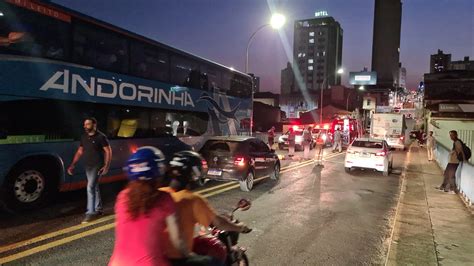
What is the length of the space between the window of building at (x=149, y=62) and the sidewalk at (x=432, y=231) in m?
7.39

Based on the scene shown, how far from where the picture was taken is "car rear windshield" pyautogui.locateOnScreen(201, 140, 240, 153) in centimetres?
1094

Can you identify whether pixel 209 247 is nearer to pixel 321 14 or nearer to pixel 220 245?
pixel 220 245

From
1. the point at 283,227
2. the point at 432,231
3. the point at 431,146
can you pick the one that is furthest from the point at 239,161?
the point at 431,146

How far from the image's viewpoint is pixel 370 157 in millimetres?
15359

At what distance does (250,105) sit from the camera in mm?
19500

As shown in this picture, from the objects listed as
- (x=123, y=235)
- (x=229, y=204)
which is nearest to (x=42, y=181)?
(x=229, y=204)

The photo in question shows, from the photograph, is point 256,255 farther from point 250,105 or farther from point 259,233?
point 250,105

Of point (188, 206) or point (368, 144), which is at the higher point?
point (188, 206)

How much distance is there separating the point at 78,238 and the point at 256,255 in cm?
280

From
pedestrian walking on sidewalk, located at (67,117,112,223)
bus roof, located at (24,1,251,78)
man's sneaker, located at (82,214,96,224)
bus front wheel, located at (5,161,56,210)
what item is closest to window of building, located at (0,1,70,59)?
bus roof, located at (24,1,251,78)

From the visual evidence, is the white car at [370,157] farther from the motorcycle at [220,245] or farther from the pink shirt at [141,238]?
the pink shirt at [141,238]

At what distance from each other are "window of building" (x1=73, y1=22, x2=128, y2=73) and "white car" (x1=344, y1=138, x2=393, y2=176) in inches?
380

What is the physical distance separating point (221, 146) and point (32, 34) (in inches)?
213

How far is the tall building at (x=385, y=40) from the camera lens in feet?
556
